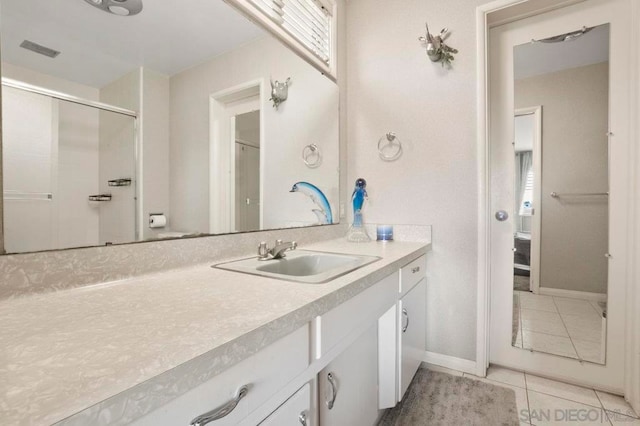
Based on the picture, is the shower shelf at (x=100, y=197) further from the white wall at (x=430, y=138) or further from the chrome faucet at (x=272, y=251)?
the white wall at (x=430, y=138)

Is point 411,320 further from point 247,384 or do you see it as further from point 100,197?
point 100,197

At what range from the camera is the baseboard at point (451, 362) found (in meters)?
1.69

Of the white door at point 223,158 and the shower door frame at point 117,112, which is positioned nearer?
the shower door frame at point 117,112

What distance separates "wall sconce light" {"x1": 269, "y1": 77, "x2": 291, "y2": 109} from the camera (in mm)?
1501

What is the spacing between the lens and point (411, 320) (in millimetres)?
1451

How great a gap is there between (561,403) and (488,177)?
3.98 feet

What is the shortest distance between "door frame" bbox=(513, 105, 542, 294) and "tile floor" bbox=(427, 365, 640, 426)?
0.51 meters

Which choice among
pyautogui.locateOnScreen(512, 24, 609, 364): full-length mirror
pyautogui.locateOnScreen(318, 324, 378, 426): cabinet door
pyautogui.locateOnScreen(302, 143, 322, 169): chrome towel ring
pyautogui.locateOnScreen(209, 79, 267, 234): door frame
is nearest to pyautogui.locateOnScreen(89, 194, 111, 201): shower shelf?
pyautogui.locateOnScreen(209, 79, 267, 234): door frame

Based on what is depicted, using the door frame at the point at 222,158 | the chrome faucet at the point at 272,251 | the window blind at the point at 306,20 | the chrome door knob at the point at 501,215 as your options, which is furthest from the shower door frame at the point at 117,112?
the chrome door knob at the point at 501,215

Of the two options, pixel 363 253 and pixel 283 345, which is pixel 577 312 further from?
pixel 283 345

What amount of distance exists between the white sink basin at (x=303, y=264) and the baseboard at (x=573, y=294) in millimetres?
1191

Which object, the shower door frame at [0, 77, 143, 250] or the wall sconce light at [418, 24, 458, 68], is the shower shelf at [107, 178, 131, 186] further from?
the wall sconce light at [418, 24, 458, 68]

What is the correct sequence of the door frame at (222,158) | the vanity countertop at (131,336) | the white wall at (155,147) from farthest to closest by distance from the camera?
the door frame at (222,158) < the white wall at (155,147) < the vanity countertop at (131,336)

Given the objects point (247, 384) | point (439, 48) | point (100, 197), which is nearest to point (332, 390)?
point (247, 384)
